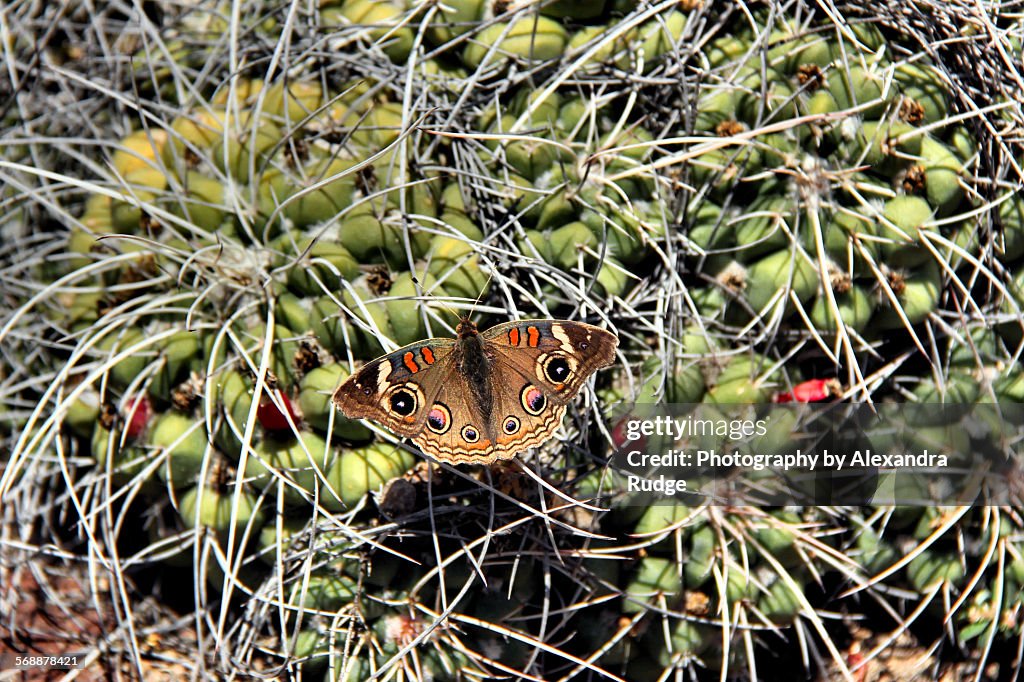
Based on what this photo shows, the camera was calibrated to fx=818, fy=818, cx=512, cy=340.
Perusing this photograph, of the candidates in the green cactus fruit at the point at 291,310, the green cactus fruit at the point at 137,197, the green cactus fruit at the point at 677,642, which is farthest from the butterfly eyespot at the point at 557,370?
the green cactus fruit at the point at 137,197

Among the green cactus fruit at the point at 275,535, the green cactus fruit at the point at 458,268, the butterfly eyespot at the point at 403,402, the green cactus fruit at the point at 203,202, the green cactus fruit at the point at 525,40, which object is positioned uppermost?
the green cactus fruit at the point at 525,40

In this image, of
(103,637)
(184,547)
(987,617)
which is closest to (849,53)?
(987,617)

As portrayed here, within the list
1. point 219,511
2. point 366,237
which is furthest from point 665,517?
point 219,511

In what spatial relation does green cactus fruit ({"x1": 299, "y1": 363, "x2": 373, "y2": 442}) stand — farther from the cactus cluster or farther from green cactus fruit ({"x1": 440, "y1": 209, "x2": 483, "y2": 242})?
green cactus fruit ({"x1": 440, "y1": 209, "x2": 483, "y2": 242})

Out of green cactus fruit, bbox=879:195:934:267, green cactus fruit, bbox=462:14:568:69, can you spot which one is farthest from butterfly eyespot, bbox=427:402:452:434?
green cactus fruit, bbox=879:195:934:267

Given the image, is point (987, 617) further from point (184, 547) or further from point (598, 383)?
point (184, 547)

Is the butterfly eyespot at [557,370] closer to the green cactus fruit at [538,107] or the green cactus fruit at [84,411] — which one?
the green cactus fruit at [538,107]

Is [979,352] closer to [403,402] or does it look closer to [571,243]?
[571,243]
